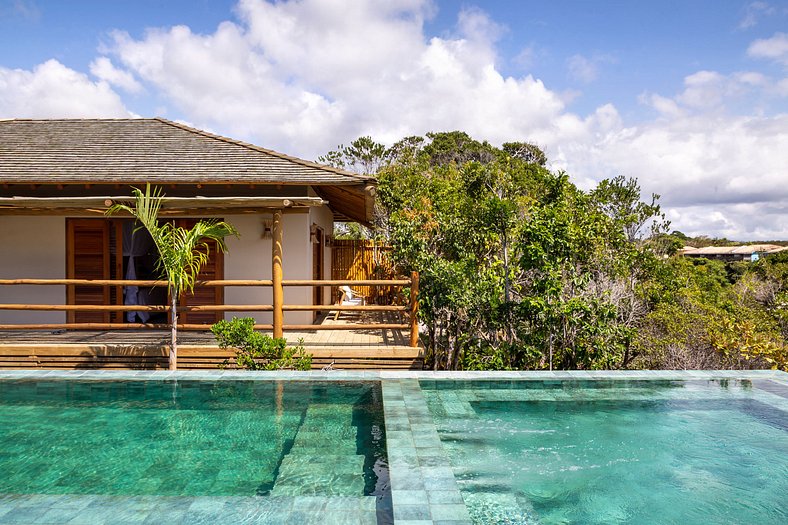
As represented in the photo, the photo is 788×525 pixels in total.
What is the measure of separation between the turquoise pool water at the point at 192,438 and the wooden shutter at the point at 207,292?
14.1 ft

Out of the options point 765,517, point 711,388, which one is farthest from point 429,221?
point 765,517

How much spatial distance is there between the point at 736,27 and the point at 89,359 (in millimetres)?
16576

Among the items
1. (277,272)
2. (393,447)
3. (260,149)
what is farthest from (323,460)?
(260,149)

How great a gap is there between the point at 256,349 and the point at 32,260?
19.6ft

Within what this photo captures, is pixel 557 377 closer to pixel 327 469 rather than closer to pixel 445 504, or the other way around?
pixel 327 469

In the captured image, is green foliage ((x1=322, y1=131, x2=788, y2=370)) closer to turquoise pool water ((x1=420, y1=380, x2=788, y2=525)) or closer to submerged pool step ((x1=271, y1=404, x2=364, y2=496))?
turquoise pool water ((x1=420, y1=380, x2=788, y2=525))

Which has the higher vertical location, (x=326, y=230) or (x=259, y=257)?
(x=326, y=230)

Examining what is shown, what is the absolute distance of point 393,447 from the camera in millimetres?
4270

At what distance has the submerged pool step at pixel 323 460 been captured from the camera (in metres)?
4.21

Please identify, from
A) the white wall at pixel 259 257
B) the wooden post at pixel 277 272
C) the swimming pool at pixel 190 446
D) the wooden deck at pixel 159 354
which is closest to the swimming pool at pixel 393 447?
the swimming pool at pixel 190 446

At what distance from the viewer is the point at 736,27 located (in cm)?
1409

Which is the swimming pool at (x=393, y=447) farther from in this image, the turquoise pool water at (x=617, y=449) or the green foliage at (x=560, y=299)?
the green foliage at (x=560, y=299)

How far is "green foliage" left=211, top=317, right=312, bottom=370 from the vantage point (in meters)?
8.21

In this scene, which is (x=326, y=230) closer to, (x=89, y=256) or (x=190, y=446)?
(x=89, y=256)
